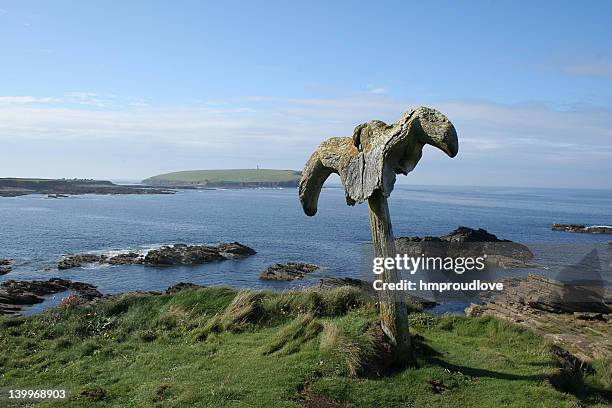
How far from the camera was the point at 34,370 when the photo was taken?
11.8 m

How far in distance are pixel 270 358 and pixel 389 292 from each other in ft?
10.5

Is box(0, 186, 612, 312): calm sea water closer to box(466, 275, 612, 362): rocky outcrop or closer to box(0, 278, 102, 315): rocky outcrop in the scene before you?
box(0, 278, 102, 315): rocky outcrop

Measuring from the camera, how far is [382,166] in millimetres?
10156

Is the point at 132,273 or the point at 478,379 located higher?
the point at 478,379

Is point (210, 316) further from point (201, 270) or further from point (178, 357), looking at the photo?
point (201, 270)

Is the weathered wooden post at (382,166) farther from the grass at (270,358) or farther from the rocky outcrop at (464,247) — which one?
the rocky outcrop at (464,247)

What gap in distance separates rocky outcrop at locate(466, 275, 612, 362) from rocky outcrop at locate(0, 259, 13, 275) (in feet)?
125

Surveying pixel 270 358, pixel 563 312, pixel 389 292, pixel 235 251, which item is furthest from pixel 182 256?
pixel 389 292

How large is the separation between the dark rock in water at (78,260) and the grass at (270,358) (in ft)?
103

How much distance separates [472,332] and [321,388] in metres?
7.08

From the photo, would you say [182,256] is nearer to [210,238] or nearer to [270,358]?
[210,238]

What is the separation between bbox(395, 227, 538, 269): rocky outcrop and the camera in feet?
167

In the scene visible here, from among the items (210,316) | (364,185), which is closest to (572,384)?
(364,185)

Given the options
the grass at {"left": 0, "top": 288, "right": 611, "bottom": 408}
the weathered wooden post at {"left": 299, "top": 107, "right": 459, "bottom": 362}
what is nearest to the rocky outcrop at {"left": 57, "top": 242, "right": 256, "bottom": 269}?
the grass at {"left": 0, "top": 288, "right": 611, "bottom": 408}
